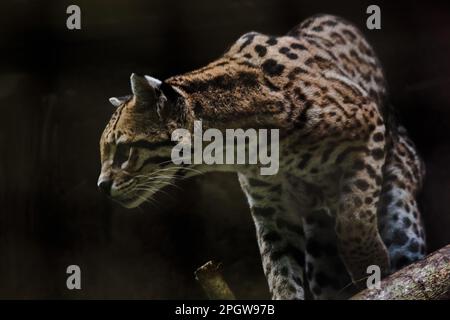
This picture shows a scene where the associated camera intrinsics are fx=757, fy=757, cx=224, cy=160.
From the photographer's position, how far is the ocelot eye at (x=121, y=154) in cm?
354

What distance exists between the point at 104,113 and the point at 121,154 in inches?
16.5

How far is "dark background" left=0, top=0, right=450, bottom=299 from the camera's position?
13.1ft

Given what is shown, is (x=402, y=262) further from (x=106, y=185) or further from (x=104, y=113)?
(x=104, y=113)

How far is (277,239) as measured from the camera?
3.95 meters

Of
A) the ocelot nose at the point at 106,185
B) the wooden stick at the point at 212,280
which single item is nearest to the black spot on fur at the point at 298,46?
the ocelot nose at the point at 106,185

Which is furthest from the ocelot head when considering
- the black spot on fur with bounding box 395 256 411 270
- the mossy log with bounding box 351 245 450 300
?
the black spot on fur with bounding box 395 256 411 270

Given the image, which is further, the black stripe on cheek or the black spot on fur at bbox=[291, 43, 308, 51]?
the black spot on fur at bbox=[291, 43, 308, 51]

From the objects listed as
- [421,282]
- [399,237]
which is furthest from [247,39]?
[421,282]

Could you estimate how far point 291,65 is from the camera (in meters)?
3.74

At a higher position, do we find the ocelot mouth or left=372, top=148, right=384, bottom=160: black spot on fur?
left=372, top=148, right=384, bottom=160: black spot on fur

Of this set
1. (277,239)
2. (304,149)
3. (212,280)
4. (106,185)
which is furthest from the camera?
(277,239)

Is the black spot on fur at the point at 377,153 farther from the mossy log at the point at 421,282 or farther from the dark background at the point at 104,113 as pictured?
the mossy log at the point at 421,282

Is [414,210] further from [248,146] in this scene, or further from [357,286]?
[248,146]

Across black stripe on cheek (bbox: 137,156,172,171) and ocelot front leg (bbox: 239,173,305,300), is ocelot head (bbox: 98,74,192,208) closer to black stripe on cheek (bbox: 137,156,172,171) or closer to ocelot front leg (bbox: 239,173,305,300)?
black stripe on cheek (bbox: 137,156,172,171)
